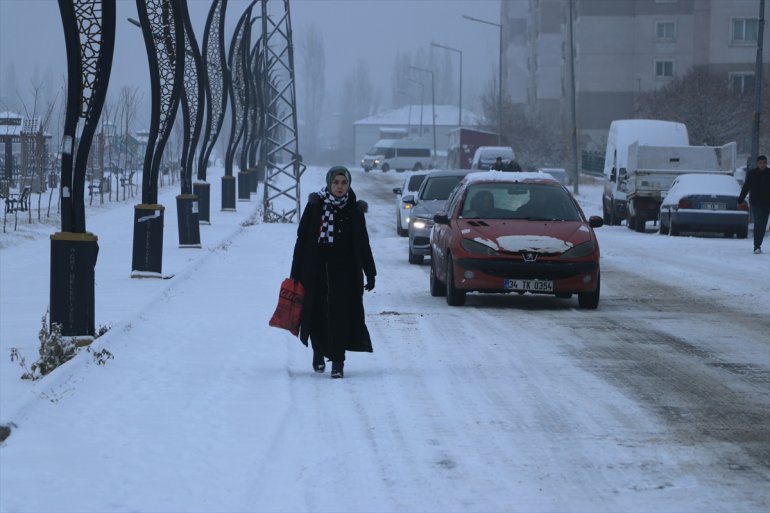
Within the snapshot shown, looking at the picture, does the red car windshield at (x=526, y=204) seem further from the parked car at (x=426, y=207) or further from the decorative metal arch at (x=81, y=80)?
the decorative metal arch at (x=81, y=80)

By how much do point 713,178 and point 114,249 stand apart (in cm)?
1458

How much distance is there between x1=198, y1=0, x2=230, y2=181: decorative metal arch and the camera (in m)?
36.9

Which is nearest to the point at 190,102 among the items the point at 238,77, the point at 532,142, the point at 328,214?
the point at 328,214

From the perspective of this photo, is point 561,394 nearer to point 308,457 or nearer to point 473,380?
point 473,380

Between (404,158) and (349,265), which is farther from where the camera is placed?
(404,158)

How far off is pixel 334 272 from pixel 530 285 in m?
5.93

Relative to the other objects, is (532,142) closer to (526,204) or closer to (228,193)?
(228,193)

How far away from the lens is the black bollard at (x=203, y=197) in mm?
32562

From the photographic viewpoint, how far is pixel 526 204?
17.9m

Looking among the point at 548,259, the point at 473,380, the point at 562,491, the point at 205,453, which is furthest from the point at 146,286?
the point at 562,491

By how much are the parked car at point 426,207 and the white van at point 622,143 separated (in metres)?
13.0

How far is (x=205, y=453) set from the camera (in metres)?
8.02

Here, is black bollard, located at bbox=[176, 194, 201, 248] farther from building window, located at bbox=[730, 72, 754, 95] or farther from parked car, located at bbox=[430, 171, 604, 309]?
building window, located at bbox=[730, 72, 754, 95]

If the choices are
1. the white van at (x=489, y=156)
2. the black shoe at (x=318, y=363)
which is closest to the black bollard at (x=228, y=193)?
the white van at (x=489, y=156)
